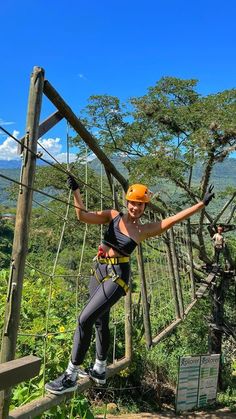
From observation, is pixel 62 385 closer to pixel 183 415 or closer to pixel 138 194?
pixel 138 194

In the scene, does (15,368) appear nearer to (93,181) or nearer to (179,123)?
(179,123)

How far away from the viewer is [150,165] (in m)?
8.73

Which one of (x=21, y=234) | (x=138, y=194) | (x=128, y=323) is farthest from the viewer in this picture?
(x=128, y=323)

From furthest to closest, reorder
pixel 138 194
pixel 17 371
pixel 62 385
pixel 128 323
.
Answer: pixel 128 323
pixel 138 194
pixel 62 385
pixel 17 371

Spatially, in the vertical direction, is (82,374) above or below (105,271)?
below

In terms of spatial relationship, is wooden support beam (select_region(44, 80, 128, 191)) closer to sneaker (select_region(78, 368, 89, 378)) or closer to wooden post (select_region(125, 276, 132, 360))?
wooden post (select_region(125, 276, 132, 360))

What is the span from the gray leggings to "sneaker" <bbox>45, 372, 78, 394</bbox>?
0.08 m

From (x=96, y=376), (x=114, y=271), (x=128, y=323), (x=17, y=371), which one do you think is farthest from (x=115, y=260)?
(x=128, y=323)

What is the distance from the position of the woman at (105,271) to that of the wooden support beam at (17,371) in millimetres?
584

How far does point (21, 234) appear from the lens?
5.04ft

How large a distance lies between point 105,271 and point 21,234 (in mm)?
612

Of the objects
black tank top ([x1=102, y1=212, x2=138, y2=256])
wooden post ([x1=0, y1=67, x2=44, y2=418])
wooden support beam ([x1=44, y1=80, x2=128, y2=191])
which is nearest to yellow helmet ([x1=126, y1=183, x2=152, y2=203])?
black tank top ([x1=102, y1=212, x2=138, y2=256])

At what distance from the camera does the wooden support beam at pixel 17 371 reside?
126 centimetres

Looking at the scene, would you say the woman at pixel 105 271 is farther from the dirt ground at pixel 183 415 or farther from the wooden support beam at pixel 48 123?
the dirt ground at pixel 183 415
